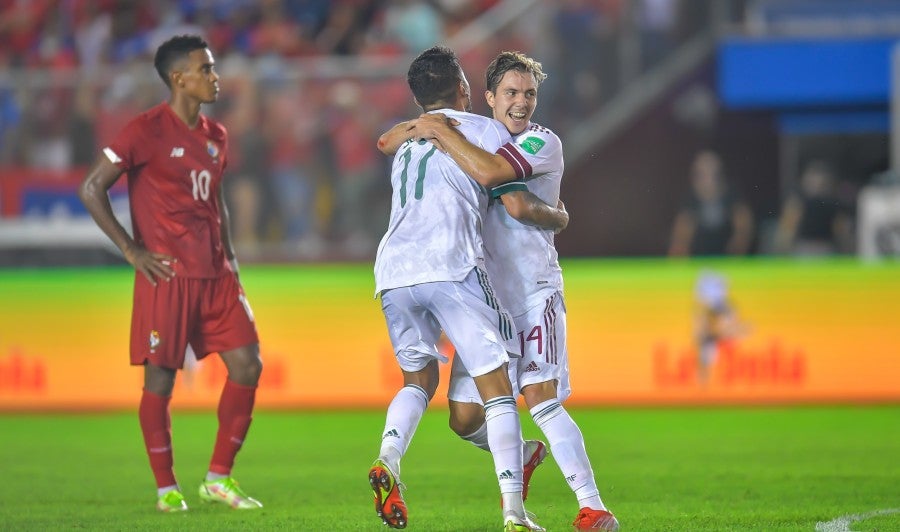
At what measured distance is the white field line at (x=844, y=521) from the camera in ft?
20.7

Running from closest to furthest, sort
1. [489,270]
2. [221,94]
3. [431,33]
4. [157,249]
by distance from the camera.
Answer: [489,270] → [157,249] → [221,94] → [431,33]

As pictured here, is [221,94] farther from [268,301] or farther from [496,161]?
[496,161]

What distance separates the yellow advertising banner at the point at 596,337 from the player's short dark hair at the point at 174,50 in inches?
219

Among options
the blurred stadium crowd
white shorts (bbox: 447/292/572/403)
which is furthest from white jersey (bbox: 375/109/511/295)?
the blurred stadium crowd

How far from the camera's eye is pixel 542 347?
6344 millimetres

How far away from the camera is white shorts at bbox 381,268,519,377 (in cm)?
598

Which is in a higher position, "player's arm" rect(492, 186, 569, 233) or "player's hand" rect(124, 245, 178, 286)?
"player's arm" rect(492, 186, 569, 233)

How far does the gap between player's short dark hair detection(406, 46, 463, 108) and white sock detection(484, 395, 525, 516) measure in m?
1.34

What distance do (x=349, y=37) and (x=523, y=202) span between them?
10.1 meters

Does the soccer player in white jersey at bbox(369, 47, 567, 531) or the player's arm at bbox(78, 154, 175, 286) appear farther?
the player's arm at bbox(78, 154, 175, 286)

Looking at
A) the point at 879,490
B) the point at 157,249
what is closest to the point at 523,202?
the point at 157,249

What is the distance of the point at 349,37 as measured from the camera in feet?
51.9

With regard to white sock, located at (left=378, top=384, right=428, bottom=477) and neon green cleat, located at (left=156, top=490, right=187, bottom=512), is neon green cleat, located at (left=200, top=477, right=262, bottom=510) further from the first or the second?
white sock, located at (left=378, top=384, right=428, bottom=477)

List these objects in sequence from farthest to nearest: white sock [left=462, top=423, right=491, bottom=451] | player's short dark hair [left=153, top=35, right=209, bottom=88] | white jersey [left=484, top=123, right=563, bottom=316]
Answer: player's short dark hair [left=153, top=35, right=209, bottom=88]
white sock [left=462, top=423, right=491, bottom=451]
white jersey [left=484, top=123, right=563, bottom=316]
